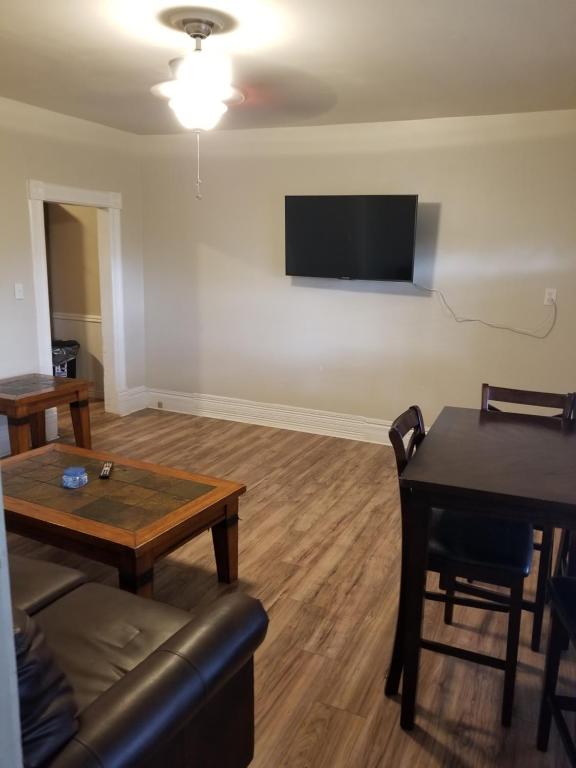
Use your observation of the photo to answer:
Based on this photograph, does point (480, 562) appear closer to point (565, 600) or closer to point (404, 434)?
point (565, 600)

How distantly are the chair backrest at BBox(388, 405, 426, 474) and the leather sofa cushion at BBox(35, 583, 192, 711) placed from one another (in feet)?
2.78

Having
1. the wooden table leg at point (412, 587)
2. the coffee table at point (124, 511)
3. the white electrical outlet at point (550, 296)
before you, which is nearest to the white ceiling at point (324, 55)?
the white electrical outlet at point (550, 296)

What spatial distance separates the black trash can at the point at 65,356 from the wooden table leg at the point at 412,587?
474 centimetres

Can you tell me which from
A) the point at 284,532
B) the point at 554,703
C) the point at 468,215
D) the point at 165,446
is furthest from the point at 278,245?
the point at 554,703

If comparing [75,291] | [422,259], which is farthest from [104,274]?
[422,259]

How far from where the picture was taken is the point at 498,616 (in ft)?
8.46

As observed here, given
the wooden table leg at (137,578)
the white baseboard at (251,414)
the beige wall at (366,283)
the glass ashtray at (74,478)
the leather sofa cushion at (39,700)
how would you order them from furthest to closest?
the white baseboard at (251,414) < the beige wall at (366,283) < the glass ashtray at (74,478) < the wooden table leg at (137,578) < the leather sofa cushion at (39,700)

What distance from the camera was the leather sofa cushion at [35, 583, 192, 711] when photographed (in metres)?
1.53

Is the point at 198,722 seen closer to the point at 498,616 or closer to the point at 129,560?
the point at 129,560

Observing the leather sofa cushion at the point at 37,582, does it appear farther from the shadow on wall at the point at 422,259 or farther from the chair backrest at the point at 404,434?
the shadow on wall at the point at 422,259

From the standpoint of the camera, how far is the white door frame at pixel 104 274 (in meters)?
4.51

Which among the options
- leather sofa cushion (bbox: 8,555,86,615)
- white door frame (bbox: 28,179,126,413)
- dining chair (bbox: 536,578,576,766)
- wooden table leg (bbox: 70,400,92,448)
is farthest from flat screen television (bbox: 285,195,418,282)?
leather sofa cushion (bbox: 8,555,86,615)

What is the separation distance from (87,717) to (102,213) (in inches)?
186

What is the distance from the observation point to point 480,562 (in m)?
1.91
